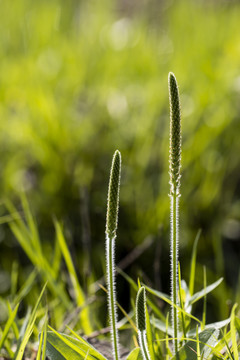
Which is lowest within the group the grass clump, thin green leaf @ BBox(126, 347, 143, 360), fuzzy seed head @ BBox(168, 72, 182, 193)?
thin green leaf @ BBox(126, 347, 143, 360)

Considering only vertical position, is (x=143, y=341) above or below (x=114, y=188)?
below

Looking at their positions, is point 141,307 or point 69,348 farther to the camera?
point 69,348

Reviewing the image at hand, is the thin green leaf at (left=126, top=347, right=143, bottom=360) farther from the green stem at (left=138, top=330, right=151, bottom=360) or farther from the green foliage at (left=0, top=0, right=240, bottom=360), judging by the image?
the green foliage at (left=0, top=0, right=240, bottom=360)

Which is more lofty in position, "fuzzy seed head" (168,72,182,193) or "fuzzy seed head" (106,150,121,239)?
"fuzzy seed head" (168,72,182,193)

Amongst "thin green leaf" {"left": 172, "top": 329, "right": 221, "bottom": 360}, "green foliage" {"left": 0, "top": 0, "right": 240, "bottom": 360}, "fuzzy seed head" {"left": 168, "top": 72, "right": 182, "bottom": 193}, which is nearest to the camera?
"fuzzy seed head" {"left": 168, "top": 72, "right": 182, "bottom": 193}

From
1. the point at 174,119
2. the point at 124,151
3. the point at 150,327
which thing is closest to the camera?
the point at 174,119

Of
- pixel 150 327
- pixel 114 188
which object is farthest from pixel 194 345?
pixel 114 188

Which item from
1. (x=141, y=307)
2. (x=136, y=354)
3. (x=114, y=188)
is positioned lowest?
(x=136, y=354)

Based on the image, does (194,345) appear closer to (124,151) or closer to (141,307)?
(141,307)

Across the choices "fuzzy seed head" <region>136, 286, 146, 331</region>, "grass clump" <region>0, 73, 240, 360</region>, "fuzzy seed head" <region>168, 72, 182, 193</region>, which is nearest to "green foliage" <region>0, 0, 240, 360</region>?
"grass clump" <region>0, 73, 240, 360</region>

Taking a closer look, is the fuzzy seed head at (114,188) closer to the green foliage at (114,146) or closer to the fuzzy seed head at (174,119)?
the fuzzy seed head at (174,119)

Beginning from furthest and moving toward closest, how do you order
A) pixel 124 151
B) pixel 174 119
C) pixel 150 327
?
pixel 124 151 → pixel 150 327 → pixel 174 119
